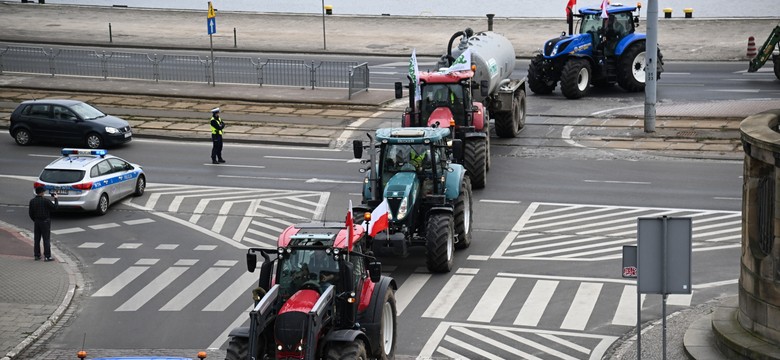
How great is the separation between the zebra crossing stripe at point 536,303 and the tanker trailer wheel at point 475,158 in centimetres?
814

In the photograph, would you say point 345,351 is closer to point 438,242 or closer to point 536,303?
point 536,303

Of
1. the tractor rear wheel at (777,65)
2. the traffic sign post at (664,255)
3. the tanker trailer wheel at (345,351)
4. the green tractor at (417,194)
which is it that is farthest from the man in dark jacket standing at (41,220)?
the tractor rear wheel at (777,65)

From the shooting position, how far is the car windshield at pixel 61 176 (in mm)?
32312

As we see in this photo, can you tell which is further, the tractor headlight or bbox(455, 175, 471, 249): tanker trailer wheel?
bbox(455, 175, 471, 249): tanker trailer wheel

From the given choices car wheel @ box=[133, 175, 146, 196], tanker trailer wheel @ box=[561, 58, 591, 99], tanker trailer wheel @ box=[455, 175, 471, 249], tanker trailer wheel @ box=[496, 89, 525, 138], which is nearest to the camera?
tanker trailer wheel @ box=[455, 175, 471, 249]

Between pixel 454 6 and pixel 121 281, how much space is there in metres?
102

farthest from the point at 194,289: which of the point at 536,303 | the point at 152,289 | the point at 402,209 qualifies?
the point at 536,303

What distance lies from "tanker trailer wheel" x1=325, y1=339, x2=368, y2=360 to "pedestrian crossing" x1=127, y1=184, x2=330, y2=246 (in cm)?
1181

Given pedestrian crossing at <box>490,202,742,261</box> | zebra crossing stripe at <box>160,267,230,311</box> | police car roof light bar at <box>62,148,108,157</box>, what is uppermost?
police car roof light bar at <box>62,148,108,157</box>

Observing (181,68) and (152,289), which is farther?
(181,68)

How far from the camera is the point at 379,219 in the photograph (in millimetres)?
24359

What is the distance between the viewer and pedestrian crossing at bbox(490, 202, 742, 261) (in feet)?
93.6

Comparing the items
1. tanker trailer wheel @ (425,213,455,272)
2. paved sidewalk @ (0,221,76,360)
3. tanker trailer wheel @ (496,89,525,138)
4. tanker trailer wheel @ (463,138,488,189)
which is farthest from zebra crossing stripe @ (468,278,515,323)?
tanker trailer wheel @ (496,89,525,138)

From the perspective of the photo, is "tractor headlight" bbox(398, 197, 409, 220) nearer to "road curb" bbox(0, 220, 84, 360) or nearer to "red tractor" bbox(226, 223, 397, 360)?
"red tractor" bbox(226, 223, 397, 360)
